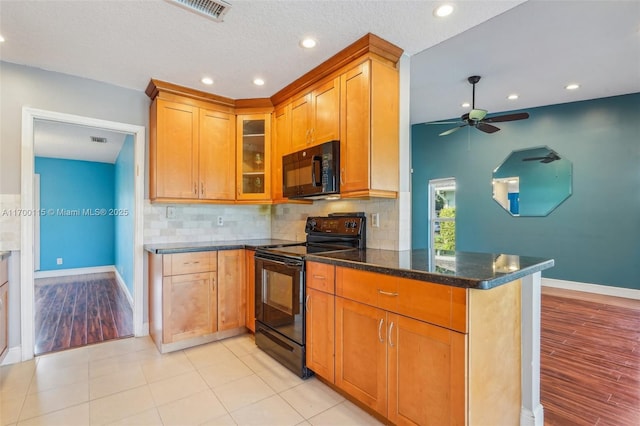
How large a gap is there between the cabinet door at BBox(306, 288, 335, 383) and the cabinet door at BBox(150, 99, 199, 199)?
1.81 meters

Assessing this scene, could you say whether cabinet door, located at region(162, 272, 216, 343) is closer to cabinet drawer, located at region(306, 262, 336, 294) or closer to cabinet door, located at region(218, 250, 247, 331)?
cabinet door, located at region(218, 250, 247, 331)

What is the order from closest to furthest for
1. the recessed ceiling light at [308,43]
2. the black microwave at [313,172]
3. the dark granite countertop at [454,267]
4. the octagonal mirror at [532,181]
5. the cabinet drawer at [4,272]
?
the dark granite countertop at [454,267] → the recessed ceiling light at [308,43] → the cabinet drawer at [4,272] → the black microwave at [313,172] → the octagonal mirror at [532,181]

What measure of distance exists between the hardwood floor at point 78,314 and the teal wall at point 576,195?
552cm

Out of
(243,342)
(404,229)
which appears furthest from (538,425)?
(243,342)

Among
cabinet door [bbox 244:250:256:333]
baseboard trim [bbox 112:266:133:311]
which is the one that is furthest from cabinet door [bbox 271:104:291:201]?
baseboard trim [bbox 112:266:133:311]

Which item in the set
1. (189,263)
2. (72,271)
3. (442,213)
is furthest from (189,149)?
(72,271)

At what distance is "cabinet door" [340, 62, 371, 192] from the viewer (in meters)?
2.32

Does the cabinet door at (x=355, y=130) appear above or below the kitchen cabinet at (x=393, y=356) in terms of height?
above

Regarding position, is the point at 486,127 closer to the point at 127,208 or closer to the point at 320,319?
the point at 320,319

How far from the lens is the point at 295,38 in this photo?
228 cm

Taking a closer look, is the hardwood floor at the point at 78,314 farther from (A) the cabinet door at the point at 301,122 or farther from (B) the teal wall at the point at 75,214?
(A) the cabinet door at the point at 301,122

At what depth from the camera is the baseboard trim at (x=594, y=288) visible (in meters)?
4.38

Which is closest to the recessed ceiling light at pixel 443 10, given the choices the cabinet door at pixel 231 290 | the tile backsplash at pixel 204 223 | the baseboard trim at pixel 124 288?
the cabinet door at pixel 231 290

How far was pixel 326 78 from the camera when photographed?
106 inches
